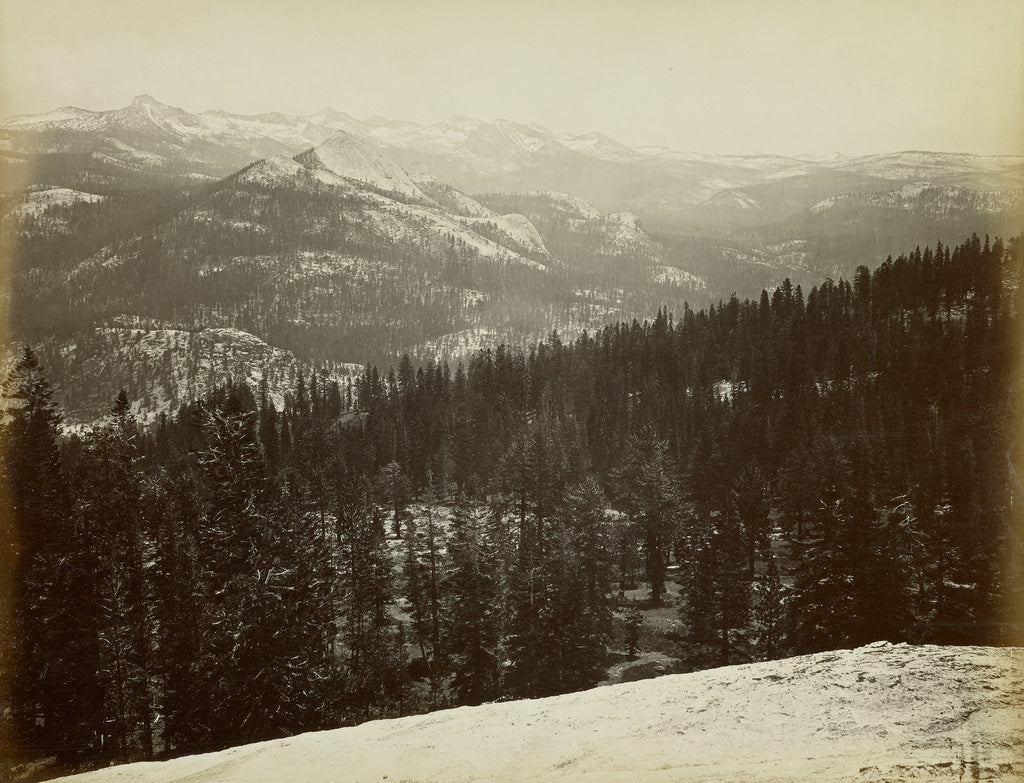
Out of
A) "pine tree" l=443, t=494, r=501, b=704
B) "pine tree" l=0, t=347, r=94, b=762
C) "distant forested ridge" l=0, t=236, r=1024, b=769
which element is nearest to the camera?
"pine tree" l=0, t=347, r=94, b=762

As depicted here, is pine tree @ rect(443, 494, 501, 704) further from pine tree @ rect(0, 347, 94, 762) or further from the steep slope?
the steep slope

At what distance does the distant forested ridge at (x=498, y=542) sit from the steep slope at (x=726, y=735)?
11.0 meters

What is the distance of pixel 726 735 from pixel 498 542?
138ft

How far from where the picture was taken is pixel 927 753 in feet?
54.4

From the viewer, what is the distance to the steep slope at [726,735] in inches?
666

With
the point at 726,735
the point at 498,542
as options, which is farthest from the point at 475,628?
the point at 726,735

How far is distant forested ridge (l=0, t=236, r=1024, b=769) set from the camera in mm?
32688

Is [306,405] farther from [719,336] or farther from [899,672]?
[899,672]

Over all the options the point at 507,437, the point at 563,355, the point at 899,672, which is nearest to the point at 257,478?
the point at 899,672

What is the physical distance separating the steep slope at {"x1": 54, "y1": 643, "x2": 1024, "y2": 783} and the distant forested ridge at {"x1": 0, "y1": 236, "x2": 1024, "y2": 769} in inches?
433

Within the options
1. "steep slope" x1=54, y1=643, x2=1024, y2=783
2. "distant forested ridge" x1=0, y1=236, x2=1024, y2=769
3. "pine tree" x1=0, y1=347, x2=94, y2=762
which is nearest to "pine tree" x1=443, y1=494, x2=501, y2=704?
"distant forested ridge" x1=0, y1=236, x2=1024, y2=769

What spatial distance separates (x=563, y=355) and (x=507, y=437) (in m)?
38.6

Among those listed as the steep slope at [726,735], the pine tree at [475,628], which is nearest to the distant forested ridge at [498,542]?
the pine tree at [475,628]

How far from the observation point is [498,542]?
60750 millimetres
